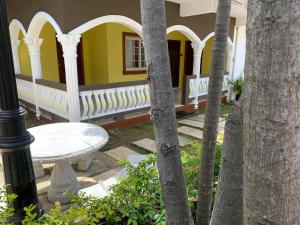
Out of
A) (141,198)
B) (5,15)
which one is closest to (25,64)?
(5,15)

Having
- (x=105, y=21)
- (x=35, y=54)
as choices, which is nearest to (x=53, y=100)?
(x=35, y=54)

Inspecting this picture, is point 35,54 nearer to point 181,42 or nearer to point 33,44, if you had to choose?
point 33,44

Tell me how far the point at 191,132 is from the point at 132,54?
14.0 feet

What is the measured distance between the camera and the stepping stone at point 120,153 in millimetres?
4846

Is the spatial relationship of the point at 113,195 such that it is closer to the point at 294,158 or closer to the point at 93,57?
the point at 294,158

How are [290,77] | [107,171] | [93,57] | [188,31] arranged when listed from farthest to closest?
[93,57], [188,31], [107,171], [290,77]

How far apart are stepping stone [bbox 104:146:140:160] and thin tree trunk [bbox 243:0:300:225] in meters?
4.21

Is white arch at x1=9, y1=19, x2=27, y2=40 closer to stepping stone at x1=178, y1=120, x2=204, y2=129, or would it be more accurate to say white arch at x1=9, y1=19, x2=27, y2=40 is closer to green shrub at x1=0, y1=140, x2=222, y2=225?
stepping stone at x1=178, y1=120, x2=204, y2=129

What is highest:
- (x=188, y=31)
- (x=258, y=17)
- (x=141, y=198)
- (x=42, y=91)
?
(x=188, y=31)

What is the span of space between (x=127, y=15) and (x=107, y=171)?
3944 millimetres

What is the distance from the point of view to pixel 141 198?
195 cm

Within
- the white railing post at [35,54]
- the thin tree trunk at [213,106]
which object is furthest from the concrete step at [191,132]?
the thin tree trunk at [213,106]

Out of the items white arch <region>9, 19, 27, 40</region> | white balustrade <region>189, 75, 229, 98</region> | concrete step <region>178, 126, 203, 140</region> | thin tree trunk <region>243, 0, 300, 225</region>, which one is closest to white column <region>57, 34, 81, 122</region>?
concrete step <region>178, 126, 203, 140</region>

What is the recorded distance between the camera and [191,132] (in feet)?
21.0
